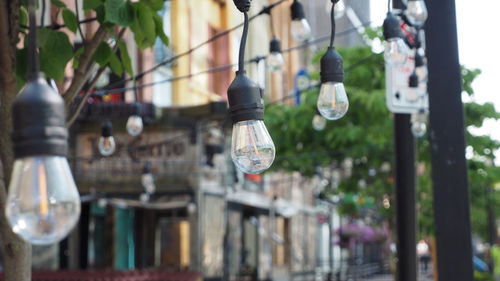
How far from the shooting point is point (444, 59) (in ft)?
17.5

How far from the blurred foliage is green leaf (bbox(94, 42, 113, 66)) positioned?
13843 millimetres

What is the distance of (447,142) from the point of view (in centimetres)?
533

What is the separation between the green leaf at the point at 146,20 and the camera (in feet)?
15.0

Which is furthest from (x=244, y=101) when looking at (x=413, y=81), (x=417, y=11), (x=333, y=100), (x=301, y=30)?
(x=301, y=30)

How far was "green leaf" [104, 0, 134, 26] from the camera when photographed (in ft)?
13.9

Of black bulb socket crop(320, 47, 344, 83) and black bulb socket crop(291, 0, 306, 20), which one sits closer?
black bulb socket crop(320, 47, 344, 83)

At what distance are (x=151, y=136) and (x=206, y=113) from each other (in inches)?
92.0

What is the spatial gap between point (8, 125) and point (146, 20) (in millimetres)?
926

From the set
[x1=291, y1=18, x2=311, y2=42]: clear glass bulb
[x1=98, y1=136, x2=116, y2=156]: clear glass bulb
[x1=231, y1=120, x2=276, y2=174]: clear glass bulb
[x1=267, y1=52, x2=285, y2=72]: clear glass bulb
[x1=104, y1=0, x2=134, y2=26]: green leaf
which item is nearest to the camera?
[x1=231, y1=120, x2=276, y2=174]: clear glass bulb

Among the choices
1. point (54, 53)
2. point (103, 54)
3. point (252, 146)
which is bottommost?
point (252, 146)

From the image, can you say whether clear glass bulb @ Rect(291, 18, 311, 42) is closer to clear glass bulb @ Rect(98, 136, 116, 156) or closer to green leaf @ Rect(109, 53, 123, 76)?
green leaf @ Rect(109, 53, 123, 76)

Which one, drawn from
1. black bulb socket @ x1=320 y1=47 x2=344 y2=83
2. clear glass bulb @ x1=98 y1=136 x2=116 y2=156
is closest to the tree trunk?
black bulb socket @ x1=320 y1=47 x2=344 y2=83

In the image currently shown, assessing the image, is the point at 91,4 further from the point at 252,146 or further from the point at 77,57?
the point at 252,146

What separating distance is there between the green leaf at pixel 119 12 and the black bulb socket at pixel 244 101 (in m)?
1.16
